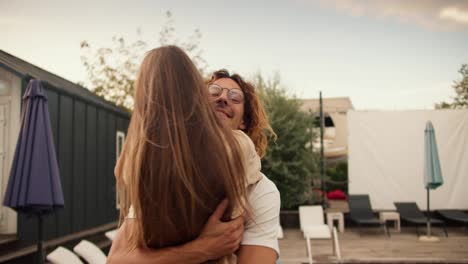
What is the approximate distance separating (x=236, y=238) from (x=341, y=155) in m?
15.8

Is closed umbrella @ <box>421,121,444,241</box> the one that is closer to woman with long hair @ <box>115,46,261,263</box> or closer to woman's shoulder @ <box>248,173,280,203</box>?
woman's shoulder @ <box>248,173,280,203</box>

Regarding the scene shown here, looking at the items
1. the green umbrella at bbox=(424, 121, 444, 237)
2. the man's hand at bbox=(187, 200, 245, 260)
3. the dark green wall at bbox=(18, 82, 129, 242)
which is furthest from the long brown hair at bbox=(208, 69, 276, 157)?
the green umbrella at bbox=(424, 121, 444, 237)

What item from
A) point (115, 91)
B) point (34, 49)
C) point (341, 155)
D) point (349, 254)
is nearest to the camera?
point (349, 254)

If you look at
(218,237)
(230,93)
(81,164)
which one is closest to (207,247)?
(218,237)

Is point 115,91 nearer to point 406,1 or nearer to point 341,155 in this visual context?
point 341,155

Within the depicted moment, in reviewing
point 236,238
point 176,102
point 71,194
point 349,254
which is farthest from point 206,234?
point 349,254

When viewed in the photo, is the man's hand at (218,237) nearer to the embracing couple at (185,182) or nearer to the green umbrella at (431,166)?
the embracing couple at (185,182)

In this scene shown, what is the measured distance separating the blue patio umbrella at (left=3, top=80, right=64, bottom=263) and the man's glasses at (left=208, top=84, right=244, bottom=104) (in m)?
2.81

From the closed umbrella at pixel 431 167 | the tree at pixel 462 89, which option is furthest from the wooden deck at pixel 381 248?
the tree at pixel 462 89

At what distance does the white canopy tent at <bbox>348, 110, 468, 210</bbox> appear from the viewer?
12445 millimetres

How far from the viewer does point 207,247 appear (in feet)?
4.03

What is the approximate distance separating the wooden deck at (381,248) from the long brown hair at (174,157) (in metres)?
6.57

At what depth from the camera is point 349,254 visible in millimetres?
8602

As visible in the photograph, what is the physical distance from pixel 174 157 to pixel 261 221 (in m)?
0.40
